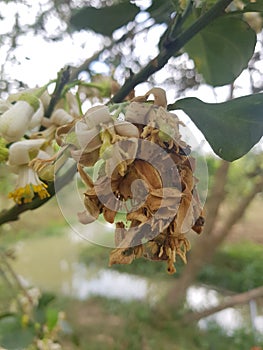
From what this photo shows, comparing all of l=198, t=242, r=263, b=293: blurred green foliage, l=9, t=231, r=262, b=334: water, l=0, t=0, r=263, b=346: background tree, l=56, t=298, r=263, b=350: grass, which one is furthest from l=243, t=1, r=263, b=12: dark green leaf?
l=198, t=242, r=263, b=293: blurred green foliage

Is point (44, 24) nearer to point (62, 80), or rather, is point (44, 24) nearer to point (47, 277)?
point (62, 80)

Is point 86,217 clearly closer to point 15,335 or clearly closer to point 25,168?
point 25,168

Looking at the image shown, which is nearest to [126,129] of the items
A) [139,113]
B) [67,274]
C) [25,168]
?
[139,113]

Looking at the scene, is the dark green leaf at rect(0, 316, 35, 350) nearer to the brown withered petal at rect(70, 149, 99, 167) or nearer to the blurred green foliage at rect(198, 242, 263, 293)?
the brown withered petal at rect(70, 149, 99, 167)

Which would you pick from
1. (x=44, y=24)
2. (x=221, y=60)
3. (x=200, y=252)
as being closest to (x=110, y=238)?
(x=221, y=60)

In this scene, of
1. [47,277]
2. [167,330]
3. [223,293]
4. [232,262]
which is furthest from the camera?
[47,277]

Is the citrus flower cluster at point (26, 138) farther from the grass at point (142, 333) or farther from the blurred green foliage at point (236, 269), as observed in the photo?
the blurred green foliage at point (236, 269)
